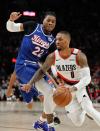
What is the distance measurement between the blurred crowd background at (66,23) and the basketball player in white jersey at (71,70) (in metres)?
13.4

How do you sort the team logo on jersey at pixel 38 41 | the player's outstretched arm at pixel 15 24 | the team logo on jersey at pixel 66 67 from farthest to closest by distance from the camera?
the player's outstretched arm at pixel 15 24 → the team logo on jersey at pixel 38 41 → the team logo on jersey at pixel 66 67

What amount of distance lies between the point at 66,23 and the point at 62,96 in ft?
61.9

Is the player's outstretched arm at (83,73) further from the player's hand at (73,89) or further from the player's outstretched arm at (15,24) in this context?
the player's outstretched arm at (15,24)

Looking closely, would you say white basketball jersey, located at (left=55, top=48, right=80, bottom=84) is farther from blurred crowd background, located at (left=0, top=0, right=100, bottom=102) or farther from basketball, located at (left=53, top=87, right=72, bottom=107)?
blurred crowd background, located at (left=0, top=0, right=100, bottom=102)

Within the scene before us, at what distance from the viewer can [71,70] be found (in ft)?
19.8

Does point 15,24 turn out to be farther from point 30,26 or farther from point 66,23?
point 66,23

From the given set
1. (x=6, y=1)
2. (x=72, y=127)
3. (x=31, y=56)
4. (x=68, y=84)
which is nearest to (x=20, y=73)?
(x=31, y=56)

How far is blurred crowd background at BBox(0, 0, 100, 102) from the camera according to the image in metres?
21.1

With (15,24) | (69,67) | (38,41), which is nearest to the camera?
(69,67)

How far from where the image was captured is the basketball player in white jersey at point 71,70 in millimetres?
5895

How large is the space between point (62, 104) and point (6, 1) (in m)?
18.7

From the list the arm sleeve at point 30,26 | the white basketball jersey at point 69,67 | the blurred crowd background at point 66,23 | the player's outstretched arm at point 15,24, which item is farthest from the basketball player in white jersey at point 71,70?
the blurred crowd background at point 66,23

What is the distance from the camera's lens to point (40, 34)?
656 centimetres

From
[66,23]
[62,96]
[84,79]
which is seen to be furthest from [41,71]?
[66,23]
